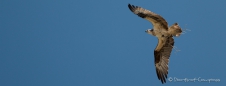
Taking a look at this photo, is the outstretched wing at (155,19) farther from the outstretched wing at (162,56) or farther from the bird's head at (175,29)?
the outstretched wing at (162,56)

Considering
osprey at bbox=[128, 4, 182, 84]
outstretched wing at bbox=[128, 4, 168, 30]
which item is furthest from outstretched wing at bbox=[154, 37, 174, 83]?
outstretched wing at bbox=[128, 4, 168, 30]

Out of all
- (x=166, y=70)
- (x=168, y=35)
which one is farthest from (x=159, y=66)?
(x=168, y=35)

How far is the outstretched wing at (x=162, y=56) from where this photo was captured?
14.0 meters

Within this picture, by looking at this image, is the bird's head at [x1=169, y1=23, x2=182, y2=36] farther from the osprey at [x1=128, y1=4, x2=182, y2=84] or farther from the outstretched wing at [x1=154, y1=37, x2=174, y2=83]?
the outstretched wing at [x1=154, y1=37, x2=174, y2=83]

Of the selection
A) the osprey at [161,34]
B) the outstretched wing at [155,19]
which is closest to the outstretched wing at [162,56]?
the osprey at [161,34]

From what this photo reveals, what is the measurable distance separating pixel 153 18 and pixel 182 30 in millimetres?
951

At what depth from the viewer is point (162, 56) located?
14484 millimetres

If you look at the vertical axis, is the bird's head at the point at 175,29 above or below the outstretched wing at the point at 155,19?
below

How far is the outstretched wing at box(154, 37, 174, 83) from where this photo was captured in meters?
14.0

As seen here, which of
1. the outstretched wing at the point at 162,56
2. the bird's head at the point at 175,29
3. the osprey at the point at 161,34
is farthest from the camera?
the outstretched wing at the point at 162,56

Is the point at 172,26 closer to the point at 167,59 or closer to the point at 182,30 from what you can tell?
the point at 182,30

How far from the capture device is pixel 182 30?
1270cm

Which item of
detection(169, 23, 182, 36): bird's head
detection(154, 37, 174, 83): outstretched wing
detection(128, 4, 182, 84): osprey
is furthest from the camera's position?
detection(154, 37, 174, 83): outstretched wing

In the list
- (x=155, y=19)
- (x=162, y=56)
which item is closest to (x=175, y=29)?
(x=155, y=19)
